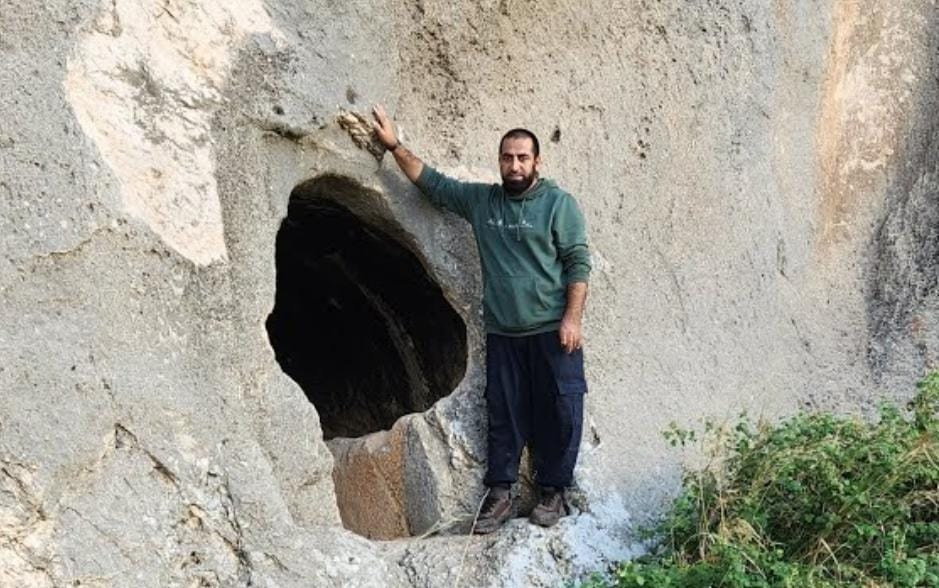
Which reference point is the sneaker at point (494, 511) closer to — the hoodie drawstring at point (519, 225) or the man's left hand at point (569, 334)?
the man's left hand at point (569, 334)

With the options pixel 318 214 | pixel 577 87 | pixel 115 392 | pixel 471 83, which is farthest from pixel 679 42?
pixel 115 392

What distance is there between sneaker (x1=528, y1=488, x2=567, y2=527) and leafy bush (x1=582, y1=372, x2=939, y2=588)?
0.26 meters

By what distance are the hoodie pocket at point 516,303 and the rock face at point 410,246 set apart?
10.4 inches

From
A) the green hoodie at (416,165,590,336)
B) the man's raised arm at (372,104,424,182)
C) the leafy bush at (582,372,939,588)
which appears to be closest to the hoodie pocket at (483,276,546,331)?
the green hoodie at (416,165,590,336)

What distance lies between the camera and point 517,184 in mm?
A: 3762

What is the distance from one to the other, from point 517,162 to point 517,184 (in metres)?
0.07

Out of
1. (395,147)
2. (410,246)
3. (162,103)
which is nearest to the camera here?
(162,103)

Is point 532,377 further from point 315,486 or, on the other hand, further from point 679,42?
point 679,42

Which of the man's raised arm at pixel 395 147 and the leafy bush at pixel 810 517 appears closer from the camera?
the leafy bush at pixel 810 517

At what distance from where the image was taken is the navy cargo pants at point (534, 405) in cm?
370

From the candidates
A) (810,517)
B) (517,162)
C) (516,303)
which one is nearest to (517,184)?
(517,162)

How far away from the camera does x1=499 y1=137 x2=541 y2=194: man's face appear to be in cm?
373

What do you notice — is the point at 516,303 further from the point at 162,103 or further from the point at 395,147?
the point at 162,103

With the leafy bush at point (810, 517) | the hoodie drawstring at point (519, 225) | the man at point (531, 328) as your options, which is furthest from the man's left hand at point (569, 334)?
the leafy bush at point (810, 517)
